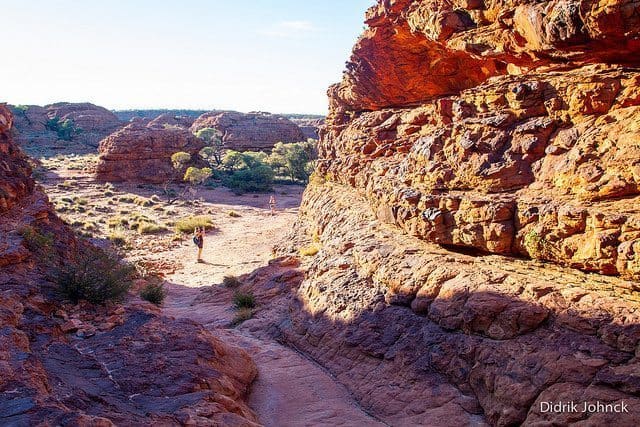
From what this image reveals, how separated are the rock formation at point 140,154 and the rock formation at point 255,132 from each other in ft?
59.9

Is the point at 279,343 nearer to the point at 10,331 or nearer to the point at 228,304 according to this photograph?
the point at 228,304

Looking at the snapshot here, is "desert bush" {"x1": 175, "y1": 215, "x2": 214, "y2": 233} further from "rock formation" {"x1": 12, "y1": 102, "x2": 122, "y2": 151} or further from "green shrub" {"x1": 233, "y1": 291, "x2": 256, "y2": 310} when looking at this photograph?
"rock formation" {"x1": 12, "y1": 102, "x2": 122, "y2": 151}

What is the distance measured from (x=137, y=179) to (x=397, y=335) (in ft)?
135

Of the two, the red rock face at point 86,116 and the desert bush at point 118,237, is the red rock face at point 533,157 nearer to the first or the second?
the desert bush at point 118,237

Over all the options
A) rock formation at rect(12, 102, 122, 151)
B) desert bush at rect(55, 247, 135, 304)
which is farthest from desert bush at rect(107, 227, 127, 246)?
rock formation at rect(12, 102, 122, 151)

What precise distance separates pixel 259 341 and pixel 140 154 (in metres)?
39.4

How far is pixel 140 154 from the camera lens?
45000 millimetres

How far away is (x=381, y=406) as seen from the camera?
22.9 feet

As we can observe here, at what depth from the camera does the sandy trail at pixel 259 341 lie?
271 inches

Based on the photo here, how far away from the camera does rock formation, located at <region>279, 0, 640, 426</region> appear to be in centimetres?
587

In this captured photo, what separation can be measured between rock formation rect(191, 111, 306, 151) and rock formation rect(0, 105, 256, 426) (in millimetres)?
57327

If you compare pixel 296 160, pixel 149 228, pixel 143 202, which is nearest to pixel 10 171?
pixel 149 228

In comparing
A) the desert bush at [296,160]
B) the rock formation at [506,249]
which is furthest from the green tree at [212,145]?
the rock formation at [506,249]

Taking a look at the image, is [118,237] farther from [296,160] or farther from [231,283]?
[296,160]
